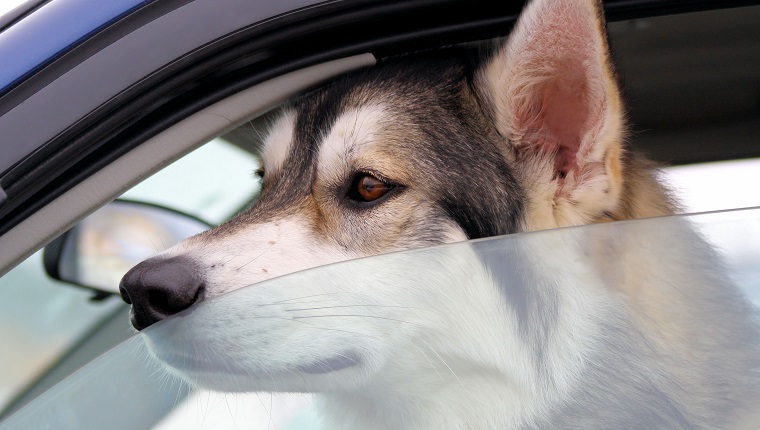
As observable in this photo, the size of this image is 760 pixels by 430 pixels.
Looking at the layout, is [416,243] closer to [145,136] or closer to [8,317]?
[145,136]

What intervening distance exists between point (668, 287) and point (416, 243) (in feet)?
2.94

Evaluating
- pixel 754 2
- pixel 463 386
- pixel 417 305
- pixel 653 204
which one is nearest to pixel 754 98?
pixel 653 204

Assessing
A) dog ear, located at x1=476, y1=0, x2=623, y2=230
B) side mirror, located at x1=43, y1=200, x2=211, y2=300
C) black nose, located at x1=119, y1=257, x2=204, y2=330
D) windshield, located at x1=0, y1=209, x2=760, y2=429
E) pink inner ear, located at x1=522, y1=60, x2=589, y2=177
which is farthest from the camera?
side mirror, located at x1=43, y1=200, x2=211, y2=300

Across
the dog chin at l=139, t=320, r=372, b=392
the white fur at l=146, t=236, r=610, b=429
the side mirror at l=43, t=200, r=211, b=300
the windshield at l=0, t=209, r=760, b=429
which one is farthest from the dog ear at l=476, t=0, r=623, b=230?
the side mirror at l=43, t=200, r=211, b=300

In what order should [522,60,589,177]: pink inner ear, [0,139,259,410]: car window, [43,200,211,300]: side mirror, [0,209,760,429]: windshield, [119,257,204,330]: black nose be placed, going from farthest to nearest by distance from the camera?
[0,139,259,410]: car window < [43,200,211,300]: side mirror < [522,60,589,177]: pink inner ear < [119,257,204,330]: black nose < [0,209,760,429]: windshield

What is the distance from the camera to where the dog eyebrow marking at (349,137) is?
2199 millimetres

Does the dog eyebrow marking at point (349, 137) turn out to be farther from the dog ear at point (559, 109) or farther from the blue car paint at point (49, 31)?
the blue car paint at point (49, 31)

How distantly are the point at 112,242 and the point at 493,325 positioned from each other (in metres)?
1.60

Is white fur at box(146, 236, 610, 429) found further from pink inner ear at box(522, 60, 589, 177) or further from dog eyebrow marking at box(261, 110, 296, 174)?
dog eyebrow marking at box(261, 110, 296, 174)

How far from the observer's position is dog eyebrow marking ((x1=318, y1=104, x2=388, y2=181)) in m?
2.20

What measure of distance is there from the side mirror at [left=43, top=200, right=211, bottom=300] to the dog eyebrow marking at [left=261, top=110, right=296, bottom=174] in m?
0.41

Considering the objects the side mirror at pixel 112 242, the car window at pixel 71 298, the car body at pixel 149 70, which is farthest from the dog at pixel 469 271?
the car window at pixel 71 298

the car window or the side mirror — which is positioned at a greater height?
the side mirror

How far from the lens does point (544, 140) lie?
2154mm
